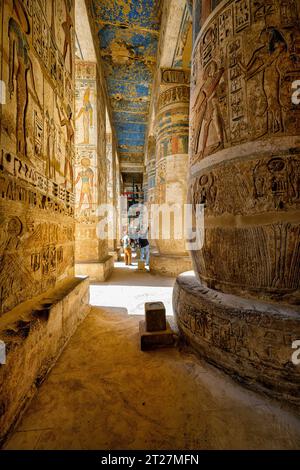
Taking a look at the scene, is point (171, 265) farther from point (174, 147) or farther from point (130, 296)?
point (174, 147)

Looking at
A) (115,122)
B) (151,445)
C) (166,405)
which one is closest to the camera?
(151,445)

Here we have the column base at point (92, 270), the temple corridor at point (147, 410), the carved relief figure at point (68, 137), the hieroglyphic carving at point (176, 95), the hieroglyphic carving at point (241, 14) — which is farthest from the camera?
the hieroglyphic carving at point (176, 95)

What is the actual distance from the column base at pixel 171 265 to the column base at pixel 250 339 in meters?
3.78

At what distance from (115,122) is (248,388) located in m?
11.4

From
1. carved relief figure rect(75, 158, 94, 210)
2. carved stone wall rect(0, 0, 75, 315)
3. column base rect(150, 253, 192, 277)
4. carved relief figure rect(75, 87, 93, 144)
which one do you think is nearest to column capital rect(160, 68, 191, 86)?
carved relief figure rect(75, 87, 93, 144)

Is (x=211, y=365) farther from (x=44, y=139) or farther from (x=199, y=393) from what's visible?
(x=44, y=139)

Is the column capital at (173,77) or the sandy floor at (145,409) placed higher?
the column capital at (173,77)

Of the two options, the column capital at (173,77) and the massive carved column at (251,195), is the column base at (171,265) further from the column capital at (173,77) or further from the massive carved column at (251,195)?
the column capital at (173,77)

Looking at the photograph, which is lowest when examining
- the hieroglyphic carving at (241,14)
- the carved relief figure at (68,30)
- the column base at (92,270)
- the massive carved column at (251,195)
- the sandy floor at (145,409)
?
the sandy floor at (145,409)

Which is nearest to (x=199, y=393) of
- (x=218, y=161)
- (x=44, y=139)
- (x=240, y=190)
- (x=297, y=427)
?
(x=297, y=427)

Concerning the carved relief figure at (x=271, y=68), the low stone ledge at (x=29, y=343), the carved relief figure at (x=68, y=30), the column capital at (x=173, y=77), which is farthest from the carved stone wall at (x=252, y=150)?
the column capital at (x=173, y=77)

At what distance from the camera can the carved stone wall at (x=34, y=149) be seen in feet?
4.60

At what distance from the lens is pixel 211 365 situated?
1665 millimetres

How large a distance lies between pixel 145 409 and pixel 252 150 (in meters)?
1.96
